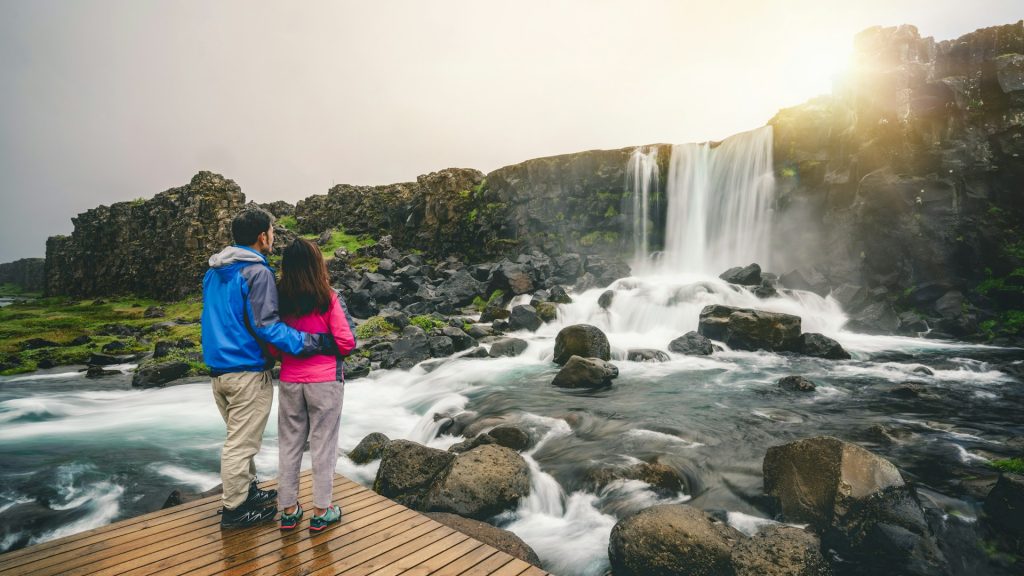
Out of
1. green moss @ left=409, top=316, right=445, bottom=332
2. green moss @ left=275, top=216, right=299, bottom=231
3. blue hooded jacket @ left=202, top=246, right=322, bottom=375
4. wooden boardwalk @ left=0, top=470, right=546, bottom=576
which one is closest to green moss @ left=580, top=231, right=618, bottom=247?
green moss @ left=409, top=316, right=445, bottom=332

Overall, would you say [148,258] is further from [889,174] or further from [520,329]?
[889,174]

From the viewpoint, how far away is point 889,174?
22406 millimetres

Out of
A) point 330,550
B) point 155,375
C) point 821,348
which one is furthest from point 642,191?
point 330,550

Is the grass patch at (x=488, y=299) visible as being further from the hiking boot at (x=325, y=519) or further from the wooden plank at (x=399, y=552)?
the wooden plank at (x=399, y=552)

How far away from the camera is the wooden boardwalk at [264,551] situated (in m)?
3.88

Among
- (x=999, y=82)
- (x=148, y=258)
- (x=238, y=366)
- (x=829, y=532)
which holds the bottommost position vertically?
(x=829, y=532)

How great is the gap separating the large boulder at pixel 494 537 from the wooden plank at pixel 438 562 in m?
1.18

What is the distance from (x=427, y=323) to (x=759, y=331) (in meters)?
14.2

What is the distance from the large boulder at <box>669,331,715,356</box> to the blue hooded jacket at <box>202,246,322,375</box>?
15.5 metres

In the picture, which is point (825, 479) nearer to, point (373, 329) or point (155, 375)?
point (155, 375)

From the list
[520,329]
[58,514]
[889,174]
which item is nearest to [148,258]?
[520,329]

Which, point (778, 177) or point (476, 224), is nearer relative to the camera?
point (778, 177)

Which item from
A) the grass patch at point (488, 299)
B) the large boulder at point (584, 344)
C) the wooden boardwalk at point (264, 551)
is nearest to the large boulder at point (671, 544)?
the wooden boardwalk at point (264, 551)

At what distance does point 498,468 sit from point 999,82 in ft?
89.8
